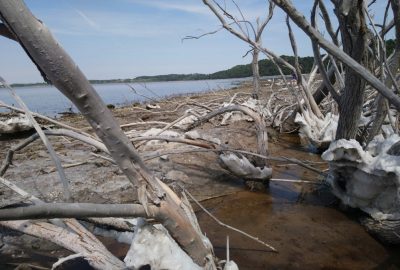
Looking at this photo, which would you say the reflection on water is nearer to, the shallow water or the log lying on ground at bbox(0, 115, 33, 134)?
the shallow water

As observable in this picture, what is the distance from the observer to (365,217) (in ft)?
9.27

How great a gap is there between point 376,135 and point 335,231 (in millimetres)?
1103

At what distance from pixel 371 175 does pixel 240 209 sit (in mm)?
1257

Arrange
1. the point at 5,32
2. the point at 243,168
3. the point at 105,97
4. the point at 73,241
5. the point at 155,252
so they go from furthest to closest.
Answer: the point at 105,97 → the point at 243,168 → the point at 73,241 → the point at 155,252 → the point at 5,32

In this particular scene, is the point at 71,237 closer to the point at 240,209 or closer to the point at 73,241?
the point at 73,241

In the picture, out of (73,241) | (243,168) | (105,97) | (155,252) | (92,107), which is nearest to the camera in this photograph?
(92,107)

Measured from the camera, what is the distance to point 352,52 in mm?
2590

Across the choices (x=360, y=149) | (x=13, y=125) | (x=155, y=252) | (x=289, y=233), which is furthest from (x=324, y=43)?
(x=13, y=125)

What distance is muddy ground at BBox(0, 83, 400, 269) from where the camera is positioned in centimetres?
237

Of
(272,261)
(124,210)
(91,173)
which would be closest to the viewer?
(124,210)

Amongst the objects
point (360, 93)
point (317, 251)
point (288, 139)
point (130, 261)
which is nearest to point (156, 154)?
point (130, 261)

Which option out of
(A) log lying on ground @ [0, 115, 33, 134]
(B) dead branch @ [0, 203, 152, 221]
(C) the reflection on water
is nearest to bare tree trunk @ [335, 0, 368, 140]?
(C) the reflection on water

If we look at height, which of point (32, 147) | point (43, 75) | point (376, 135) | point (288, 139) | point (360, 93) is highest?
point (43, 75)

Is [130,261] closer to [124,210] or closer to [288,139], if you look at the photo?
[124,210]
